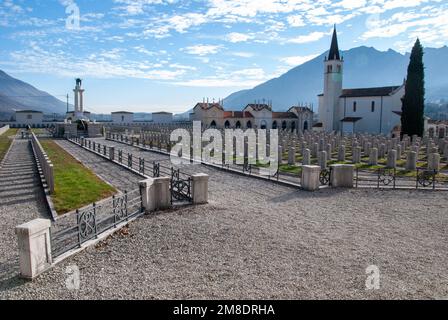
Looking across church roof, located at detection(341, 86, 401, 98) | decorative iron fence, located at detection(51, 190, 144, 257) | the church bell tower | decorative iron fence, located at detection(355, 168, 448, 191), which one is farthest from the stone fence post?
the church bell tower

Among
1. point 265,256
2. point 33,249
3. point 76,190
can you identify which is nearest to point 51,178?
point 76,190

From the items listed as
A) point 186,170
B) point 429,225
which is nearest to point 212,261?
point 429,225

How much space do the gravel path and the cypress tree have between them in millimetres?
39974

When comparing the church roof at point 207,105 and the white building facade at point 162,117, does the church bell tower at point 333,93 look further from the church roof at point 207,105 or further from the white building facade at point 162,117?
the white building facade at point 162,117

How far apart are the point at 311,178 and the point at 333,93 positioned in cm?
5783

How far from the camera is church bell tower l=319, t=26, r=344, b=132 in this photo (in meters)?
68.7

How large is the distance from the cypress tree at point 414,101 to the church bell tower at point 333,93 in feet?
77.2

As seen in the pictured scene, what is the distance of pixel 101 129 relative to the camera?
56.6m

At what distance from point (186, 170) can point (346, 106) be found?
55.1 meters

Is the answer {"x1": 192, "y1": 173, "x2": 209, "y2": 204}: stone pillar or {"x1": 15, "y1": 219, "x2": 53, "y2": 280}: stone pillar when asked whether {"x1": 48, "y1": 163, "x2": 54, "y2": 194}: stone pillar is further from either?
{"x1": 15, "y1": 219, "x2": 53, "y2": 280}: stone pillar

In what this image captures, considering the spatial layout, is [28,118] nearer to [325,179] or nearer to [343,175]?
[325,179]
